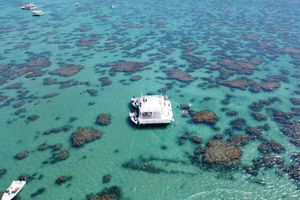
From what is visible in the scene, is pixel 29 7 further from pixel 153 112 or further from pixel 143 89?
pixel 153 112

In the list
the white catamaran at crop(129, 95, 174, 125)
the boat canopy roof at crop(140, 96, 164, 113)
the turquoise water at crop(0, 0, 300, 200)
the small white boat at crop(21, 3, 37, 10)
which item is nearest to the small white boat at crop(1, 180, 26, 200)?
the turquoise water at crop(0, 0, 300, 200)

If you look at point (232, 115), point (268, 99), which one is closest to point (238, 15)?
point (268, 99)

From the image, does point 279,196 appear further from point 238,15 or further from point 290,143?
point 238,15

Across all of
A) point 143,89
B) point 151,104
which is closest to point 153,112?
point 151,104

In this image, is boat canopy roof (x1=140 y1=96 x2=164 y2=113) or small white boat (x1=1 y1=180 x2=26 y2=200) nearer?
small white boat (x1=1 y1=180 x2=26 y2=200)

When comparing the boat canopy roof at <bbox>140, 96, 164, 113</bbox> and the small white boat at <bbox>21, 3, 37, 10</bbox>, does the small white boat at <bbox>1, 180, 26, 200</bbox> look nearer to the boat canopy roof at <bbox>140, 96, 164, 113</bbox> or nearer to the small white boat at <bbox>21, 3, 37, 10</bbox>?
the boat canopy roof at <bbox>140, 96, 164, 113</bbox>

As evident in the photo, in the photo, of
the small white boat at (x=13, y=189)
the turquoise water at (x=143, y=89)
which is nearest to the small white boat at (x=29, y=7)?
the turquoise water at (x=143, y=89)
